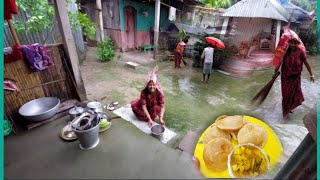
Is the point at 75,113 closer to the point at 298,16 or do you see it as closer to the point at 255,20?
the point at 255,20

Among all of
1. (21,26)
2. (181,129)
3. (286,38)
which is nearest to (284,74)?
(286,38)

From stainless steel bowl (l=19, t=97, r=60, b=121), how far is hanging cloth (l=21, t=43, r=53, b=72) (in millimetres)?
620

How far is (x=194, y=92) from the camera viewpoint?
627cm

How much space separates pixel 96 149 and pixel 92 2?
1138 cm

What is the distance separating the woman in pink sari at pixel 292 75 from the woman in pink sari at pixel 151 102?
280cm

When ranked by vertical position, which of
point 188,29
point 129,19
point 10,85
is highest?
point 129,19

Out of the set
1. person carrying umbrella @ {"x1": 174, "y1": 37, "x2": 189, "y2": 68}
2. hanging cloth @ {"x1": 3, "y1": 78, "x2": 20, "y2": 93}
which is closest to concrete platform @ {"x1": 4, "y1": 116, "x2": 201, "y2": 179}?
hanging cloth @ {"x1": 3, "y1": 78, "x2": 20, "y2": 93}

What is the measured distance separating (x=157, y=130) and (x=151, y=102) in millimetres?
706

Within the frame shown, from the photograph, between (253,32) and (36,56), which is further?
(253,32)

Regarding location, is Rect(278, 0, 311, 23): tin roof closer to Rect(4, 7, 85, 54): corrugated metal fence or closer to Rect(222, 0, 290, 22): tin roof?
Rect(222, 0, 290, 22): tin roof

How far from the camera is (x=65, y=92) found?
402 cm

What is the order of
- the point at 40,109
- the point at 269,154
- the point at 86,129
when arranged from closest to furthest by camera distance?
the point at 269,154
the point at 86,129
the point at 40,109

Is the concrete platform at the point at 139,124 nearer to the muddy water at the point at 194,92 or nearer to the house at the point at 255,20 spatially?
the muddy water at the point at 194,92

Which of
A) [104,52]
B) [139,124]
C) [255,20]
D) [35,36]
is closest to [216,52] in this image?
[255,20]
